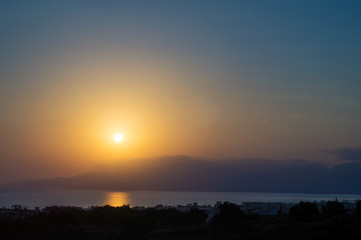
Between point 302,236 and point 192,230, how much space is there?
852 centimetres

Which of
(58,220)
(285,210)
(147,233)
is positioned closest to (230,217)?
(147,233)

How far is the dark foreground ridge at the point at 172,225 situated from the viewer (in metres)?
29.4

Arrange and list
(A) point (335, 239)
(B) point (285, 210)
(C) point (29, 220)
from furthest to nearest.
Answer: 1. (B) point (285, 210)
2. (C) point (29, 220)
3. (A) point (335, 239)

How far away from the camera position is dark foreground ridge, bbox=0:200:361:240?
Answer: 96.4 feet

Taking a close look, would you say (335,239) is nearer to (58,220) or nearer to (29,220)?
(58,220)

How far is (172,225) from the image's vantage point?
36.6 metres

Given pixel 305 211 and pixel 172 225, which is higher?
pixel 305 211

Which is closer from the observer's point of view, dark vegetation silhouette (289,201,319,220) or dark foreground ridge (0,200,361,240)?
dark foreground ridge (0,200,361,240)

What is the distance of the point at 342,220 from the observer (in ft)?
103

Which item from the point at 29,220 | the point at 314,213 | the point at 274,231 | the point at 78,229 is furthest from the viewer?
the point at 314,213

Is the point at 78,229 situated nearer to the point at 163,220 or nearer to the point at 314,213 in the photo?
the point at 163,220

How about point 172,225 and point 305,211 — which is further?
point 305,211

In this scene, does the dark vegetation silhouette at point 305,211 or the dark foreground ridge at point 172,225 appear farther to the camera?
the dark vegetation silhouette at point 305,211

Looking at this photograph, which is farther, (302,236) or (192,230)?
(192,230)
